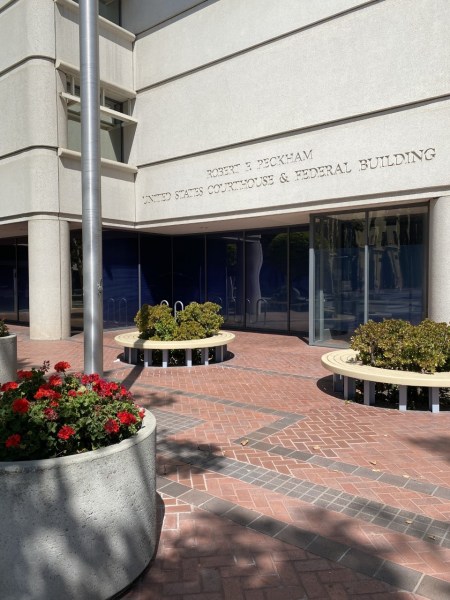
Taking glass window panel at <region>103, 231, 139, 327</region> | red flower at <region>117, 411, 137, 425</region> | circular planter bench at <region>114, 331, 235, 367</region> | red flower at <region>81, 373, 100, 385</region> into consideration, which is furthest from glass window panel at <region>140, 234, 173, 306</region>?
red flower at <region>117, 411, 137, 425</region>

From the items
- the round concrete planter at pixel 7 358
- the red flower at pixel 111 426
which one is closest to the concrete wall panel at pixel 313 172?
the round concrete planter at pixel 7 358

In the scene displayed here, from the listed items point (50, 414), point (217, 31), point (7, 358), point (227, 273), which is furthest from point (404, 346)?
point (217, 31)

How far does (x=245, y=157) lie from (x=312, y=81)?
2589mm

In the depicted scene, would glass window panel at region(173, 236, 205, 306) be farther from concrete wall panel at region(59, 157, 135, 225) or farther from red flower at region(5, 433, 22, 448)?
red flower at region(5, 433, 22, 448)

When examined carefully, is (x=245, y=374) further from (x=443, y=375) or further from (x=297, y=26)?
(x=297, y=26)

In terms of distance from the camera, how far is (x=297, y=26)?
12000mm

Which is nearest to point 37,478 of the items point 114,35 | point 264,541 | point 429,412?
point 264,541

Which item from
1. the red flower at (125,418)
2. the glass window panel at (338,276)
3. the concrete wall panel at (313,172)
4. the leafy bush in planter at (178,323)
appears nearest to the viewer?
the red flower at (125,418)

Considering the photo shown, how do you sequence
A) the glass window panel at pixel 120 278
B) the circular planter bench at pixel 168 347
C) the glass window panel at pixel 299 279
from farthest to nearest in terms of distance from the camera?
the glass window panel at pixel 120 278, the glass window panel at pixel 299 279, the circular planter bench at pixel 168 347

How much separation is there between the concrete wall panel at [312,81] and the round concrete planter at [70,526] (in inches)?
411

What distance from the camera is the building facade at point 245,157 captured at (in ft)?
35.0

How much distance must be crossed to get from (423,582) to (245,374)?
6.30m

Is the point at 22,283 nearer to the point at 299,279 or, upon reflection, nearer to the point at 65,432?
the point at 299,279

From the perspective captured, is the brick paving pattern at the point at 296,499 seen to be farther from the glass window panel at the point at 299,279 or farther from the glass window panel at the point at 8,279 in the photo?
the glass window panel at the point at 8,279
